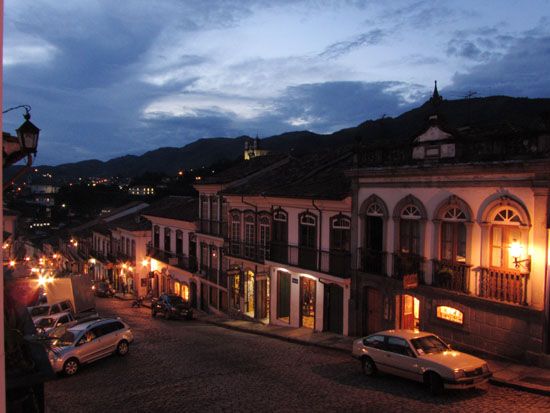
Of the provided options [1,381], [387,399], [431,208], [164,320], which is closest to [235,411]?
[387,399]

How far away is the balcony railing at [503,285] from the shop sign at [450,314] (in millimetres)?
1414

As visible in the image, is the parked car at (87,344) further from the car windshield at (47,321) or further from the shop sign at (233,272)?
the shop sign at (233,272)

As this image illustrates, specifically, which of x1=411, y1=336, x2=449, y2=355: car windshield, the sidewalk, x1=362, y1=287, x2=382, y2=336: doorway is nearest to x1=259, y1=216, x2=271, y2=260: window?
the sidewalk

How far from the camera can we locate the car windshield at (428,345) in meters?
14.9

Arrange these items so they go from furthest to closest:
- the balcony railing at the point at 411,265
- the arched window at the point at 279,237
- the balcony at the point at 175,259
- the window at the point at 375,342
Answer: the balcony at the point at 175,259 < the arched window at the point at 279,237 < the balcony railing at the point at 411,265 < the window at the point at 375,342

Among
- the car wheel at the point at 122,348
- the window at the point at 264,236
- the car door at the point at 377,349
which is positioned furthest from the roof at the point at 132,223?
the car door at the point at 377,349

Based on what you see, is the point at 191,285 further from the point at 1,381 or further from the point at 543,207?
the point at 1,381

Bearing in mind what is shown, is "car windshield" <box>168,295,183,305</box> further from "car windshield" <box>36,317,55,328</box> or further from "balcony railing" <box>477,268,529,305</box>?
"balcony railing" <box>477,268,529,305</box>

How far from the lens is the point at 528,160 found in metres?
15.3

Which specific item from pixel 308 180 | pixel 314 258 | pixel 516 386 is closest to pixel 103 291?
pixel 308 180

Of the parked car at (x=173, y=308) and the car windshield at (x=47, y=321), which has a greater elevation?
the car windshield at (x=47, y=321)

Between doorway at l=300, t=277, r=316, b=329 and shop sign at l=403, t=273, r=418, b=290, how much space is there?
7.32 m

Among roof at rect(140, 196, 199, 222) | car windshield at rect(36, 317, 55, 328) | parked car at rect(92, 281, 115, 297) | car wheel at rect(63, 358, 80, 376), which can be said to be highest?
roof at rect(140, 196, 199, 222)

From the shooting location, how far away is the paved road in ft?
45.1
